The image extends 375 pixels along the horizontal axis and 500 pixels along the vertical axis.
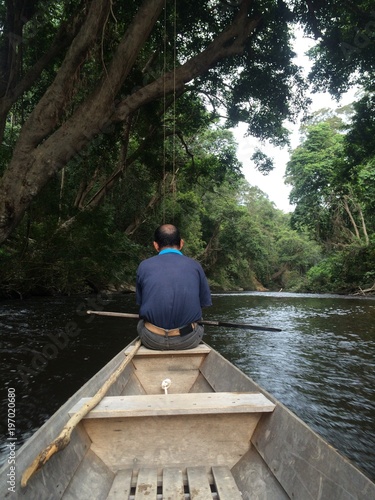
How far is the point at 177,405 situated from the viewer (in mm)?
1877

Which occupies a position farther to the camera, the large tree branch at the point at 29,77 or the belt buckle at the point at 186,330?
the large tree branch at the point at 29,77

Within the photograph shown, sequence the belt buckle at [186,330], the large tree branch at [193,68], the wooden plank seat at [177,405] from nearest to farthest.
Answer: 1. the wooden plank seat at [177,405]
2. the belt buckle at [186,330]
3. the large tree branch at [193,68]

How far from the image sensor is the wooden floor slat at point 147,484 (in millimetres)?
1625

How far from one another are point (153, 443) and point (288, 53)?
1140cm

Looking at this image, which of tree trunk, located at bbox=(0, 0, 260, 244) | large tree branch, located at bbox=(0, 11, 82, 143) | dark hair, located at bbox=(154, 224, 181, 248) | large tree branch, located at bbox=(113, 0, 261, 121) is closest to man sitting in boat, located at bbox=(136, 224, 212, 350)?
dark hair, located at bbox=(154, 224, 181, 248)

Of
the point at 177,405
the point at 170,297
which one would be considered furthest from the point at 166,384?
the point at 177,405

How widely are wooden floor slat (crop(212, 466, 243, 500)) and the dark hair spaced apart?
6.59ft

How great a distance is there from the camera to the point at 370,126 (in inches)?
483

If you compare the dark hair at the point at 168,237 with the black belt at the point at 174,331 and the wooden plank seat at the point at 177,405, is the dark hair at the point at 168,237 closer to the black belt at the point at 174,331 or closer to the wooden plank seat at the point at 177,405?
the black belt at the point at 174,331

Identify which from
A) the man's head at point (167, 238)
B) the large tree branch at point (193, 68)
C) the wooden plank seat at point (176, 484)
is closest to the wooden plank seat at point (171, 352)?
the man's head at point (167, 238)

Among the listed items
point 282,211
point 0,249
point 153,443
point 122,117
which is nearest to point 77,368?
point 153,443

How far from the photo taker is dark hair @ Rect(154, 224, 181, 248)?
3.42 metres

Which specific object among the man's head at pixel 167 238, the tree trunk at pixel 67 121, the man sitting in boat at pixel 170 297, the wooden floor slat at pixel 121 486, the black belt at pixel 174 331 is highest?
the tree trunk at pixel 67 121

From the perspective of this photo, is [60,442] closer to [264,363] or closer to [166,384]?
[166,384]
